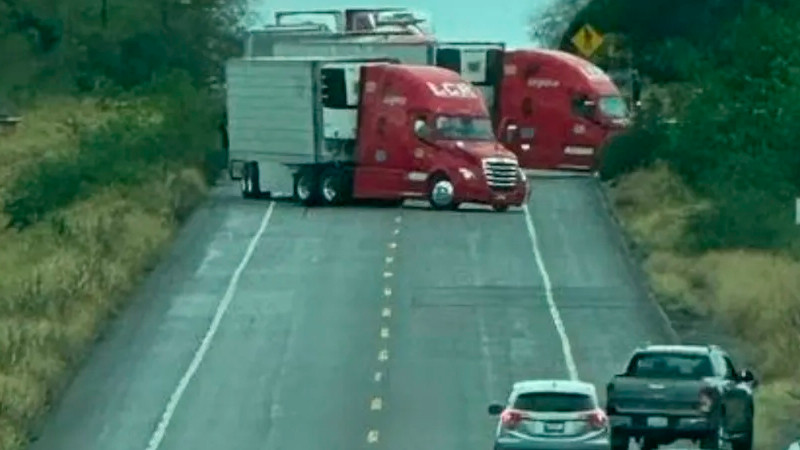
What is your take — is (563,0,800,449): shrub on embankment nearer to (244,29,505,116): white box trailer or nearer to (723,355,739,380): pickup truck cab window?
(723,355,739,380): pickup truck cab window

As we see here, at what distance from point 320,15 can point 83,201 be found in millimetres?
28322

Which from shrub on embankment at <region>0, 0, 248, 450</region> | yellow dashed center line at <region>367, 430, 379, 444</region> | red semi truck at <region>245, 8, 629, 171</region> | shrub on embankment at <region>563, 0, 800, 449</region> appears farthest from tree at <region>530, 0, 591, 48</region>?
yellow dashed center line at <region>367, 430, 379, 444</region>

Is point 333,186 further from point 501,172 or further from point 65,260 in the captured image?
point 65,260

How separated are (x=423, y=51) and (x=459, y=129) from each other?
8.13m

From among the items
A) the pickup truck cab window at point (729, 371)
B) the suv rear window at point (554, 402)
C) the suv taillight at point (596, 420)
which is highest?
the suv rear window at point (554, 402)

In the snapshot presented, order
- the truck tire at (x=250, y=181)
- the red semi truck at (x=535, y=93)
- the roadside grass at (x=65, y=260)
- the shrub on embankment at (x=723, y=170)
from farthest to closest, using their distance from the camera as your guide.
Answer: the red semi truck at (x=535, y=93)
the truck tire at (x=250, y=181)
the shrub on embankment at (x=723, y=170)
the roadside grass at (x=65, y=260)

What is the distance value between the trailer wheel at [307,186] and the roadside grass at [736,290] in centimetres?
744

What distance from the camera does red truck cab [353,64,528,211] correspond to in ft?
234

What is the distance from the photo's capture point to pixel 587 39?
87750 mm

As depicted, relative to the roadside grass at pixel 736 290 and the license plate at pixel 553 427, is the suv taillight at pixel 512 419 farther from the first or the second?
the roadside grass at pixel 736 290

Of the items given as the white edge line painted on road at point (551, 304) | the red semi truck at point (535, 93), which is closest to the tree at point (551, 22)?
the red semi truck at point (535, 93)

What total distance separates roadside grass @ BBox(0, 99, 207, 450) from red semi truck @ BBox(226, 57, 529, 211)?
9.50 ft

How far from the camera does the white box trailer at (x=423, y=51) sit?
259ft

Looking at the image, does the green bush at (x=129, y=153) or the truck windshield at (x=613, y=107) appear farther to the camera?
the truck windshield at (x=613, y=107)
